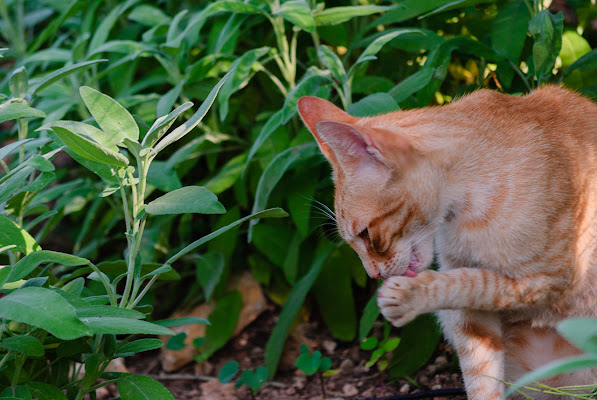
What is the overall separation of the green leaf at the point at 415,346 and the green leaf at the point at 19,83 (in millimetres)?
1478

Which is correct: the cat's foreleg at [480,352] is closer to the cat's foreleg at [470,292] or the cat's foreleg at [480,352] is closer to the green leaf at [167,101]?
the cat's foreleg at [470,292]

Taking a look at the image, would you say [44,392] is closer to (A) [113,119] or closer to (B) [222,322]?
(A) [113,119]

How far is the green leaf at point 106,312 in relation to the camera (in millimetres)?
1404

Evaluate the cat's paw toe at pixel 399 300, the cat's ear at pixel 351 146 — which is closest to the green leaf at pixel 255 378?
the cat's paw toe at pixel 399 300

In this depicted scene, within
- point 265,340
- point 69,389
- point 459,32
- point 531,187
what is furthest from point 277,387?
point 459,32

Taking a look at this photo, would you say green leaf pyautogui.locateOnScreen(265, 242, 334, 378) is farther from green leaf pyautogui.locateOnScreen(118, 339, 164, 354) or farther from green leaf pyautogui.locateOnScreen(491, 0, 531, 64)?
green leaf pyautogui.locateOnScreen(491, 0, 531, 64)

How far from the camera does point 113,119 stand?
1.54 metres

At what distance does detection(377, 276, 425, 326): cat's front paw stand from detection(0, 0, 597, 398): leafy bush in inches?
19.0

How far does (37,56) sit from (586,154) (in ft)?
7.29

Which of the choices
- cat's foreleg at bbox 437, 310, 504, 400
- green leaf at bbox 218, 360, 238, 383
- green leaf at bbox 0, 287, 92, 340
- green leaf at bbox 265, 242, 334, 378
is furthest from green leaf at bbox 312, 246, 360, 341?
green leaf at bbox 0, 287, 92, 340

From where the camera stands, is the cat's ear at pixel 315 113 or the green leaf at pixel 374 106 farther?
the green leaf at pixel 374 106

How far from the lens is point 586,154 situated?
176cm

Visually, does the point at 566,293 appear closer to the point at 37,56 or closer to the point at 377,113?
the point at 377,113

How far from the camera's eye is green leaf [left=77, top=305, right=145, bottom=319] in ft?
4.61
